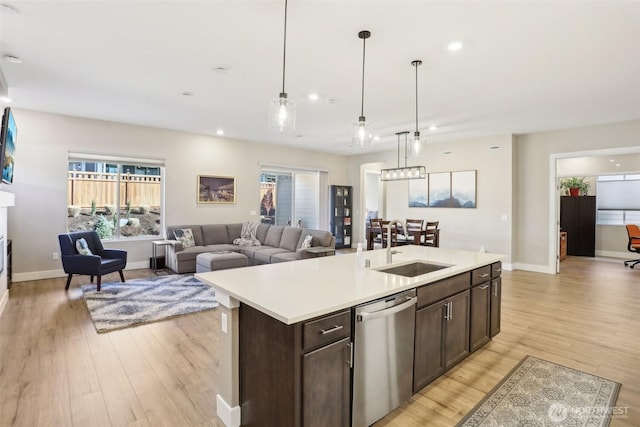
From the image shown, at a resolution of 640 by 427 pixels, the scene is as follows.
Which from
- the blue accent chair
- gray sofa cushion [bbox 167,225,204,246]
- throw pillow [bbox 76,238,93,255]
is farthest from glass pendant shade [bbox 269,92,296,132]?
gray sofa cushion [bbox 167,225,204,246]

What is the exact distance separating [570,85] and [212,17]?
13.8 ft

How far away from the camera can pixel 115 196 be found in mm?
6535

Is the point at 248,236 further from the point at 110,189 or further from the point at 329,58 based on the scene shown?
the point at 329,58

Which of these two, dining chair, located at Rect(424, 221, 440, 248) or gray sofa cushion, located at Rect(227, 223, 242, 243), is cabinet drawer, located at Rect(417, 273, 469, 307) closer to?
dining chair, located at Rect(424, 221, 440, 248)

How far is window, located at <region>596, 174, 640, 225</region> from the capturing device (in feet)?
27.5

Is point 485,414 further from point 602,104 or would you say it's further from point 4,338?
point 602,104

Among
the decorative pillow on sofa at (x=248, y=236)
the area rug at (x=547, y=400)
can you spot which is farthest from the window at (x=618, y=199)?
the decorative pillow on sofa at (x=248, y=236)

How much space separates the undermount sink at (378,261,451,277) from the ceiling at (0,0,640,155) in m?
2.04

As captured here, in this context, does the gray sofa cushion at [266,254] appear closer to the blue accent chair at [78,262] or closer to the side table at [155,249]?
the side table at [155,249]

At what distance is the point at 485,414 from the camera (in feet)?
7.16

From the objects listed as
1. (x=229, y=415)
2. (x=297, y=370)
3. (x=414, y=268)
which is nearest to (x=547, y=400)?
(x=414, y=268)

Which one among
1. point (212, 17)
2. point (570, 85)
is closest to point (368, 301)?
point (212, 17)

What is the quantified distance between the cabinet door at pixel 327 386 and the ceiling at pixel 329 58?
2.40 m

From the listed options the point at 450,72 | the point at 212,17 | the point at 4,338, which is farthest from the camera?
the point at 450,72
